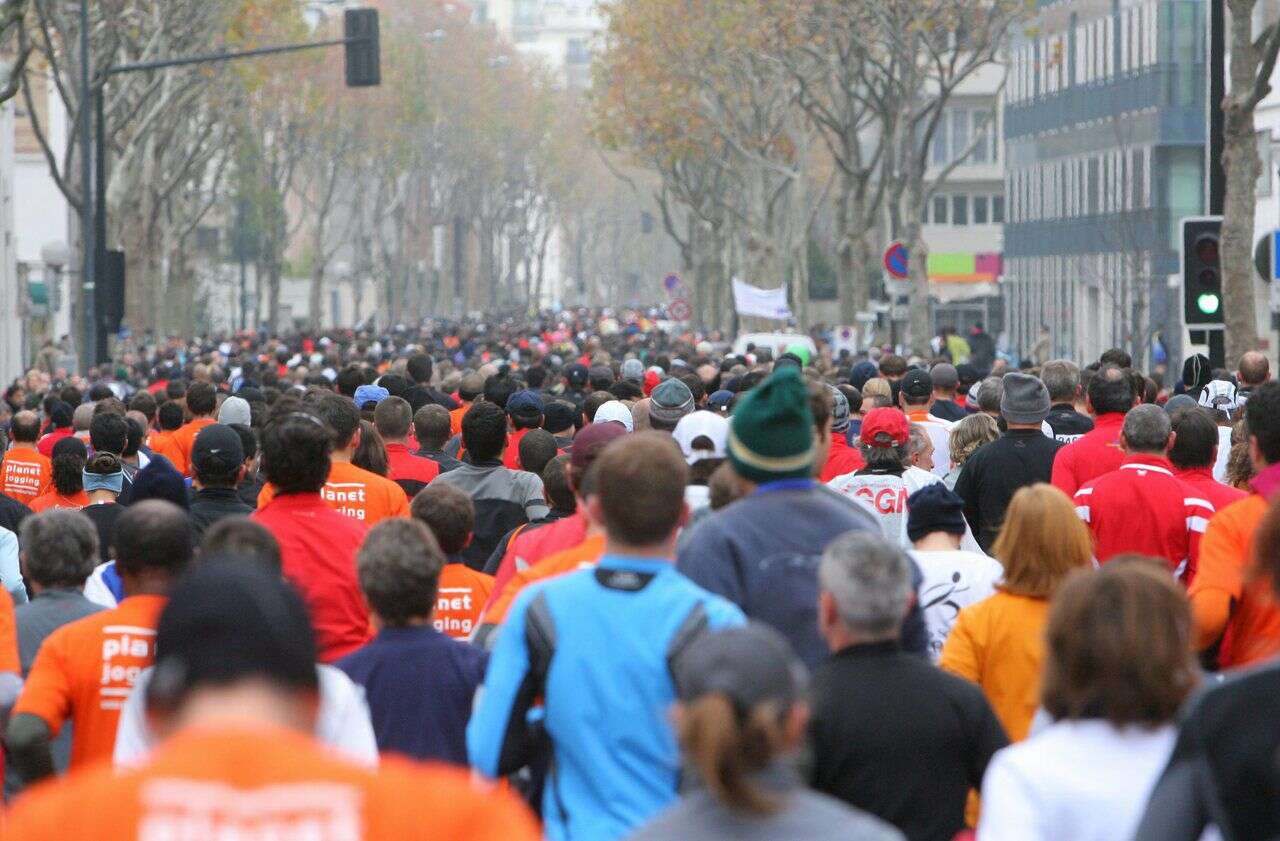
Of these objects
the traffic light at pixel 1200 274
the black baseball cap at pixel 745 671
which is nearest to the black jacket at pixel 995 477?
the black baseball cap at pixel 745 671

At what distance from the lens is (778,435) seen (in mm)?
5430

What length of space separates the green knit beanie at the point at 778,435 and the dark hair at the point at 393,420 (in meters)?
6.51

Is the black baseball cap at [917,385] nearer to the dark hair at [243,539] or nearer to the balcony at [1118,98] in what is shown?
the dark hair at [243,539]

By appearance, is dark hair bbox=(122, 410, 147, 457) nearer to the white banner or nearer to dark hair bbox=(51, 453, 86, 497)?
dark hair bbox=(51, 453, 86, 497)

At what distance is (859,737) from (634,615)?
50 cm

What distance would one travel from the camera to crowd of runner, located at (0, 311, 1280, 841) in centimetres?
267

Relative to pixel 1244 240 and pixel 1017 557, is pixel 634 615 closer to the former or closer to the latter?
pixel 1017 557

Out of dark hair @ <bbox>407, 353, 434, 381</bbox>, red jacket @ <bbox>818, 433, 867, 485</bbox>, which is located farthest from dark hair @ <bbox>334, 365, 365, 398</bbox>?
red jacket @ <bbox>818, 433, 867, 485</bbox>

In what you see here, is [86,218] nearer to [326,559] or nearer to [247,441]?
[247,441]

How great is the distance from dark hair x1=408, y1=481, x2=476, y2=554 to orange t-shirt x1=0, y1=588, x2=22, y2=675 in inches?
57.9

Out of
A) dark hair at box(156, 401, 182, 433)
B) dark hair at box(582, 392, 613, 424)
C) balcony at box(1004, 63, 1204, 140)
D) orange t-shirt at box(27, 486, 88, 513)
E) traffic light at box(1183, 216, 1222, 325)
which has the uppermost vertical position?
balcony at box(1004, 63, 1204, 140)

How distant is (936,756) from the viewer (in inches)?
188

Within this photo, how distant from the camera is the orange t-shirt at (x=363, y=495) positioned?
30.0 ft

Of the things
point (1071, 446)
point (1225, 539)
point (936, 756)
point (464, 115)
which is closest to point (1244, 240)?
point (1071, 446)
